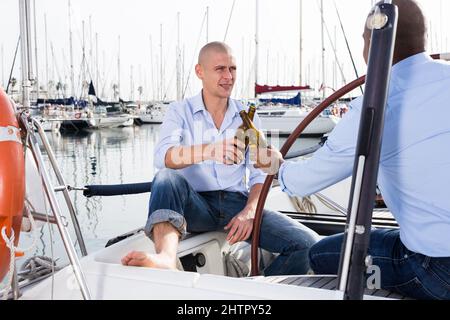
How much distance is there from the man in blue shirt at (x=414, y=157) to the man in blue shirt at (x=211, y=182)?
2.22 ft

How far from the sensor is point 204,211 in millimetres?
2697

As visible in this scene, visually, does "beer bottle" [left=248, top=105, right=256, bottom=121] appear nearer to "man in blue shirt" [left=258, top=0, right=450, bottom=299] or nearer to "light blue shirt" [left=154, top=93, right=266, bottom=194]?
"light blue shirt" [left=154, top=93, right=266, bottom=194]

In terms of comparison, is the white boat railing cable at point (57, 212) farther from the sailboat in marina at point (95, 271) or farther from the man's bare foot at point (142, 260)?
the man's bare foot at point (142, 260)

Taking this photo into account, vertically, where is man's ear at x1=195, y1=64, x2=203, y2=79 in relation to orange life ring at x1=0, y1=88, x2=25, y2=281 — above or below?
above

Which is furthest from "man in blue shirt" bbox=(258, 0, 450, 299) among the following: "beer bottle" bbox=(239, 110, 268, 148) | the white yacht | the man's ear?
the white yacht

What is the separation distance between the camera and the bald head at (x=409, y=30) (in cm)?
158

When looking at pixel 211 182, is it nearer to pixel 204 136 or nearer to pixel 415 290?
pixel 204 136

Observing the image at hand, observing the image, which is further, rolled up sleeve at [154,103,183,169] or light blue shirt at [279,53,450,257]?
rolled up sleeve at [154,103,183,169]

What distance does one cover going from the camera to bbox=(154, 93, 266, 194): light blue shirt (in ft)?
9.23

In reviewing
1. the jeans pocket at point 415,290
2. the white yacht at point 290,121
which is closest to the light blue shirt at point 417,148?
the jeans pocket at point 415,290

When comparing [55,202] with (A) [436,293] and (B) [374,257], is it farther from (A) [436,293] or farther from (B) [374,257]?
(A) [436,293]

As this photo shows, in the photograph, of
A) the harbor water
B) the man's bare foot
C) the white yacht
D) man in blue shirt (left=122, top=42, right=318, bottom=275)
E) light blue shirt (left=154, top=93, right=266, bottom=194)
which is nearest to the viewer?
the man's bare foot

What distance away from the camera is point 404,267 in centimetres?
175
